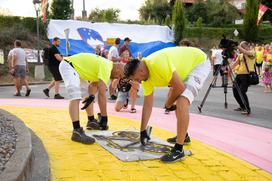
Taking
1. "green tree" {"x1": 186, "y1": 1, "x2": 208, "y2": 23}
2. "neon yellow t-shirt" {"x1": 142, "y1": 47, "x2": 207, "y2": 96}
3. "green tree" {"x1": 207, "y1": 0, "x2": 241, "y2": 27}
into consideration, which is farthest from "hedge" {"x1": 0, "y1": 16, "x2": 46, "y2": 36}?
"green tree" {"x1": 186, "y1": 1, "x2": 208, "y2": 23}

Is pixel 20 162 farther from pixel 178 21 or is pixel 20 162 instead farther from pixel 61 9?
pixel 178 21

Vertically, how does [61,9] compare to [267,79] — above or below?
above

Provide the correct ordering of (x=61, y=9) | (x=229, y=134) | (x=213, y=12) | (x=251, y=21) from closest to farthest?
(x=229, y=134) < (x=61, y=9) < (x=251, y=21) < (x=213, y=12)

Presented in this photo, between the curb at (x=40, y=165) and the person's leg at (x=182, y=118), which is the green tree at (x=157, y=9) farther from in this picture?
the curb at (x=40, y=165)

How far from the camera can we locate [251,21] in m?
40.8

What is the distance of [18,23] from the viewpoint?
2561 centimetres

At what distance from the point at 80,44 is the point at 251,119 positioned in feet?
54.9

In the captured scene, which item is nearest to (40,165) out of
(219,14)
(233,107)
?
(233,107)

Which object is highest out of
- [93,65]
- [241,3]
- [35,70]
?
[241,3]

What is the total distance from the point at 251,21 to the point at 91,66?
123 feet

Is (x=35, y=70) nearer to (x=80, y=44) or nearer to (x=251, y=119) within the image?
(x=80, y=44)

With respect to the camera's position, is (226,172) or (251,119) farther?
(251,119)

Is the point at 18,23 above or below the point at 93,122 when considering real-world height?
above

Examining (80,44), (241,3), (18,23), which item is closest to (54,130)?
(80,44)
